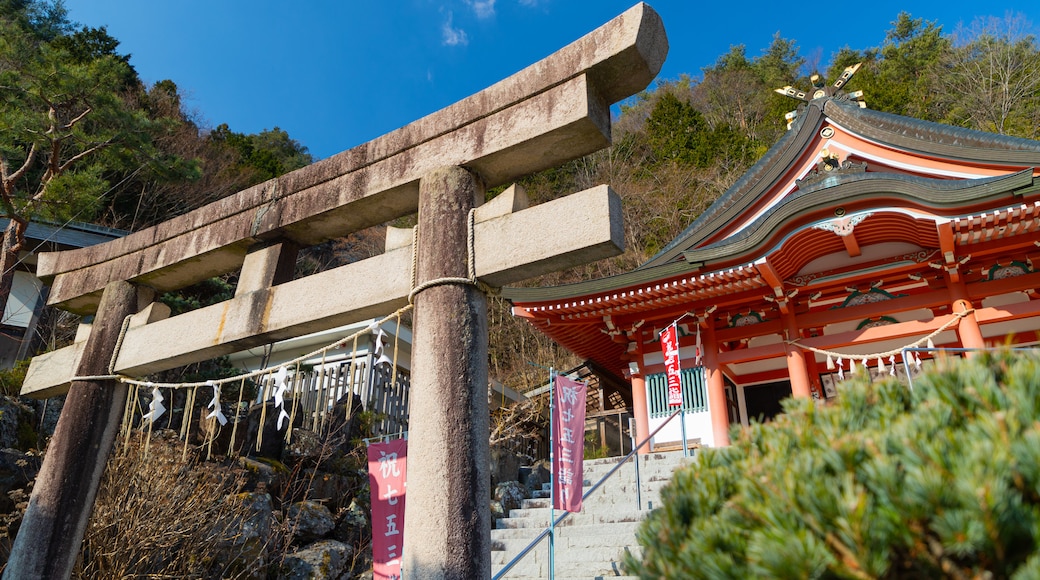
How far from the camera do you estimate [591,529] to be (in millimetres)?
7016

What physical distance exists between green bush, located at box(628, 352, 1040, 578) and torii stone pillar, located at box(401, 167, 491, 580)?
165 cm

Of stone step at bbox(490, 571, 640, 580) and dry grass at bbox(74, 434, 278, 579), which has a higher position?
dry grass at bbox(74, 434, 278, 579)

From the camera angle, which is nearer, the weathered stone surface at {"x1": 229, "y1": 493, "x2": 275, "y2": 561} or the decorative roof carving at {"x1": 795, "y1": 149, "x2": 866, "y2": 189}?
the weathered stone surface at {"x1": 229, "y1": 493, "x2": 275, "y2": 561}

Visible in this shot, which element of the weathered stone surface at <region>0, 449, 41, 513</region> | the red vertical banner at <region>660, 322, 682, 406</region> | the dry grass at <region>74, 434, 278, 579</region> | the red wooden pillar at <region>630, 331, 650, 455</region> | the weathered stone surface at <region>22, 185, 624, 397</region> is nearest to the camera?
the weathered stone surface at <region>22, 185, 624, 397</region>

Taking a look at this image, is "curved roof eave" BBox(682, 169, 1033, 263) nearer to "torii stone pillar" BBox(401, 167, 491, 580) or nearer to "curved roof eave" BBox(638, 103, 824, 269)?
"curved roof eave" BBox(638, 103, 824, 269)

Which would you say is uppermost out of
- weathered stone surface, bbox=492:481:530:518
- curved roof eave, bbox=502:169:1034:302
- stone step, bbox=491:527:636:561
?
curved roof eave, bbox=502:169:1034:302

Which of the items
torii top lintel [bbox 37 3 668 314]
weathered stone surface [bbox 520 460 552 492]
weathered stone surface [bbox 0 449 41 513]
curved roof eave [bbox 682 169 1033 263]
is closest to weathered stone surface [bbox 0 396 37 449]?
weathered stone surface [bbox 0 449 41 513]

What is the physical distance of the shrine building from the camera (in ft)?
28.0

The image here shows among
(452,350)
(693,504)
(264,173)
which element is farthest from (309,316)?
(264,173)

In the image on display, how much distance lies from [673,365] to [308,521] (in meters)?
5.55

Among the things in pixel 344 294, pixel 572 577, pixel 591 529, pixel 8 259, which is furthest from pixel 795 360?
pixel 8 259

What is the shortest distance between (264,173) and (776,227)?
18.4 m

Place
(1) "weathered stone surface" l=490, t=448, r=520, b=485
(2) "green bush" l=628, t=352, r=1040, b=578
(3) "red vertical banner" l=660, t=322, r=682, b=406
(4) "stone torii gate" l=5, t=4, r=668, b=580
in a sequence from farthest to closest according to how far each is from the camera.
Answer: (1) "weathered stone surface" l=490, t=448, r=520, b=485 < (3) "red vertical banner" l=660, t=322, r=682, b=406 < (4) "stone torii gate" l=5, t=4, r=668, b=580 < (2) "green bush" l=628, t=352, r=1040, b=578

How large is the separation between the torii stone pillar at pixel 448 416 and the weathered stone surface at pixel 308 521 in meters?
4.83
